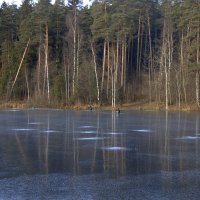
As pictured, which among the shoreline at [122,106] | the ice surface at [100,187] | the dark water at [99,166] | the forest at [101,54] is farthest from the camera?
the forest at [101,54]

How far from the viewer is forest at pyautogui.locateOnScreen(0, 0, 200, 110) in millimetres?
58344

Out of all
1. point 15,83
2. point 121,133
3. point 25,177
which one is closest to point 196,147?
point 121,133

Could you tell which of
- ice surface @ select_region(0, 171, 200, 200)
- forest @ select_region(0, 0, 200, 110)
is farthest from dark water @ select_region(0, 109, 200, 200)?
forest @ select_region(0, 0, 200, 110)

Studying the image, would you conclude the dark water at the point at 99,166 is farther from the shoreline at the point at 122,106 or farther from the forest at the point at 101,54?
the forest at the point at 101,54

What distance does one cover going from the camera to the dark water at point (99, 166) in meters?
11.4

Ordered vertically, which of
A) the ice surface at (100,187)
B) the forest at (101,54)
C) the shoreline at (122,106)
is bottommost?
the ice surface at (100,187)

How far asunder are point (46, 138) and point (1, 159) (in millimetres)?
6595

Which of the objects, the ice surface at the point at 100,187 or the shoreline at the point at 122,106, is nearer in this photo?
the ice surface at the point at 100,187

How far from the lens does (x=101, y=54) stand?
2904 inches

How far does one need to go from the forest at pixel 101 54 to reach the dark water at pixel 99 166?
32048 millimetres

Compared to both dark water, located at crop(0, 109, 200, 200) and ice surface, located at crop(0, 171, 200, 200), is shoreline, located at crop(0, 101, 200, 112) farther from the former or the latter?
ice surface, located at crop(0, 171, 200, 200)

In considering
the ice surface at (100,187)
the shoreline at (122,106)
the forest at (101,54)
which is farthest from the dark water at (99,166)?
the forest at (101,54)

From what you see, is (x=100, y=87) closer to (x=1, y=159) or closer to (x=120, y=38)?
(x=120, y=38)

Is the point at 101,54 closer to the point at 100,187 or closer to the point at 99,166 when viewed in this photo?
the point at 99,166
